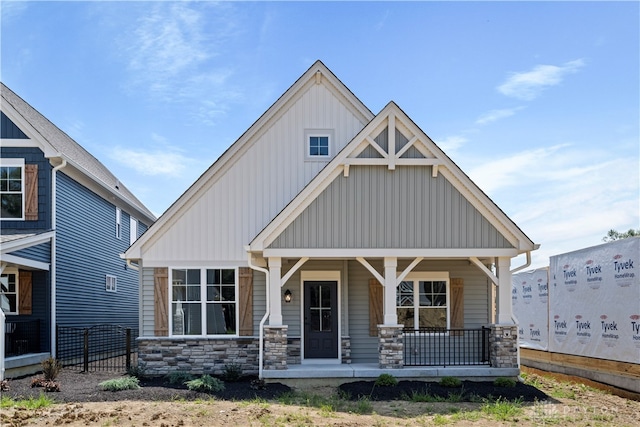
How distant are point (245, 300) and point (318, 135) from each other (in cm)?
457

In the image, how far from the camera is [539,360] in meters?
17.7

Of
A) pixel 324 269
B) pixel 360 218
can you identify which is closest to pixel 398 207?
pixel 360 218

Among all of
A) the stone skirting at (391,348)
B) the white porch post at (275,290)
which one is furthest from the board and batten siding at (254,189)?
the stone skirting at (391,348)

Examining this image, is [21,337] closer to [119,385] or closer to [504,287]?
[119,385]

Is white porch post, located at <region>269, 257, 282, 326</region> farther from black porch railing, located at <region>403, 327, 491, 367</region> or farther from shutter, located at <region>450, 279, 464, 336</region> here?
shutter, located at <region>450, 279, 464, 336</region>

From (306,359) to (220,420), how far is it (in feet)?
17.8

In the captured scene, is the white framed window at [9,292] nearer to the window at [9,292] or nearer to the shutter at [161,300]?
the window at [9,292]

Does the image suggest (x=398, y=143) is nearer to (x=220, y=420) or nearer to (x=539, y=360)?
(x=220, y=420)

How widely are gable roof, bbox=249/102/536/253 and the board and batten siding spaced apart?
7.29 ft

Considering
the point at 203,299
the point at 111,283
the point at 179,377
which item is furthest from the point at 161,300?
the point at 111,283

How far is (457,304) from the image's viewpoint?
15523 mm

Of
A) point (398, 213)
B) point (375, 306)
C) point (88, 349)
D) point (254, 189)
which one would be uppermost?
point (254, 189)

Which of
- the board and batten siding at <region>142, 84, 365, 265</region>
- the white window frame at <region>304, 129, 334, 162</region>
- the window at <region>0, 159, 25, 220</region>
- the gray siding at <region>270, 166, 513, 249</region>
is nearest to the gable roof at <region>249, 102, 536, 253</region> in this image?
the gray siding at <region>270, 166, 513, 249</region>

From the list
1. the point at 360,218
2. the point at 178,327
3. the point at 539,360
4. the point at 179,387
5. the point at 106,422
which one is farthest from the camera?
the point at 539,360
